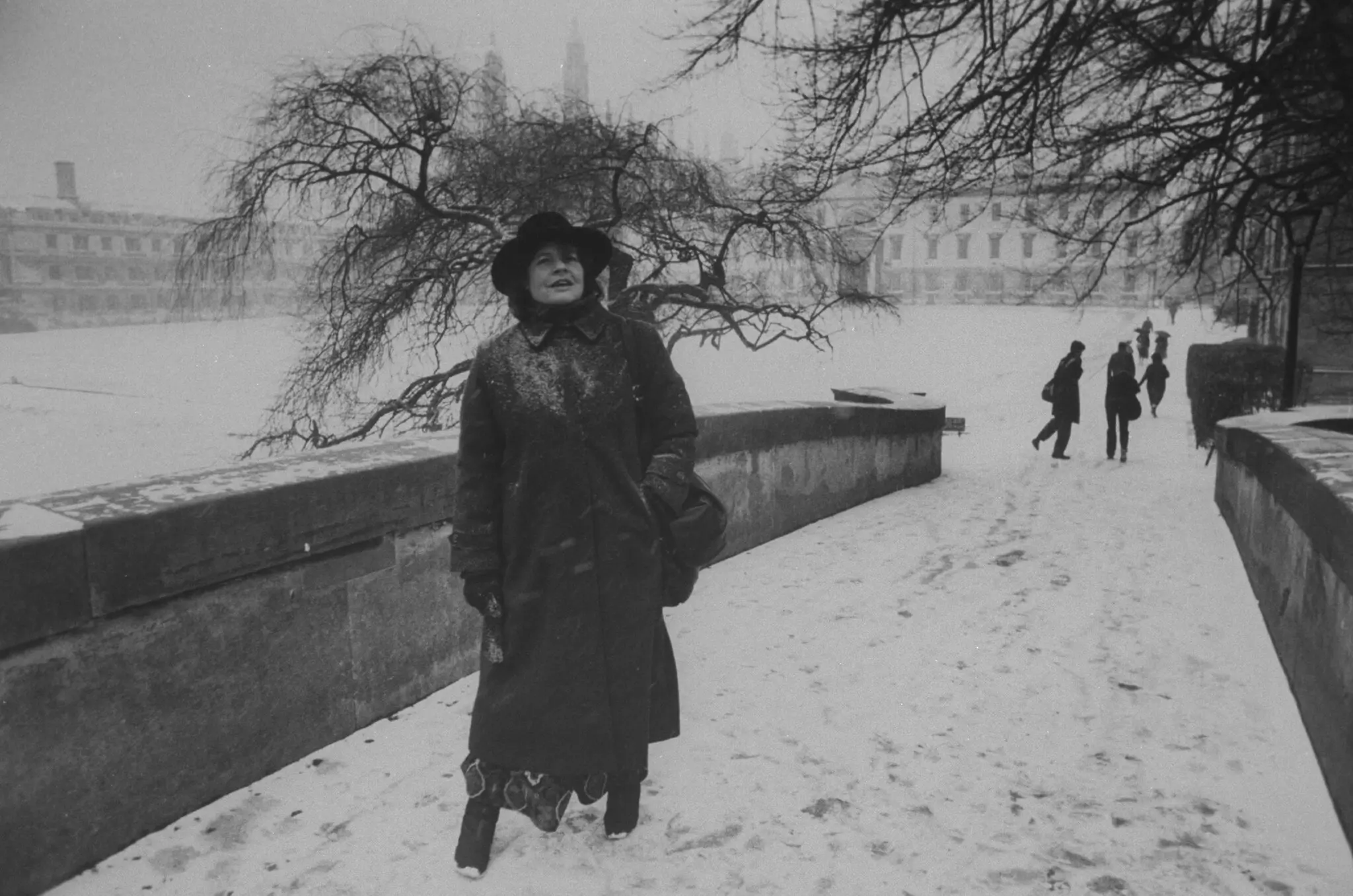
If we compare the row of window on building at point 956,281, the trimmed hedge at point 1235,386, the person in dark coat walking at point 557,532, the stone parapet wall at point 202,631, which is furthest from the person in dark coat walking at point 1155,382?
the row of window on building at point 956,281

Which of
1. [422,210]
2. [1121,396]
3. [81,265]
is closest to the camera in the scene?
[422,210]

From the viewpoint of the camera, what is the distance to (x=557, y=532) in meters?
2.76

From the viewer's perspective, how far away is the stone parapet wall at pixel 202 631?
261 centimetres

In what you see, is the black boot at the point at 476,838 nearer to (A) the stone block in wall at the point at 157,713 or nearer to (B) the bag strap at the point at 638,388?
(A) the stone block in wall at the point at 157,713

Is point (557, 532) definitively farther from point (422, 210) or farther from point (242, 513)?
point (422, 210)

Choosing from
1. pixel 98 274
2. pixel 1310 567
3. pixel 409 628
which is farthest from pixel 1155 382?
pixel 98 274

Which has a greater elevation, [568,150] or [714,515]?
[568,150]

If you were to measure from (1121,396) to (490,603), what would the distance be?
1187 cm

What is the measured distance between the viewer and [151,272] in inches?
2719

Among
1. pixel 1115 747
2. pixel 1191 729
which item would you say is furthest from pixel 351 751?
pixel 1191 729

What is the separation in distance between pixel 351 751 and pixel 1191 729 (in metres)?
3.27

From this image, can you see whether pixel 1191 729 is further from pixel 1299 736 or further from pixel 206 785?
pixel 206 785

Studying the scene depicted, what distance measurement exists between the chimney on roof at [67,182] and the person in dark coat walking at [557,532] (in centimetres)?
7933

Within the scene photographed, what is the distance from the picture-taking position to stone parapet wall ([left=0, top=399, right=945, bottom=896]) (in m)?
2.61
